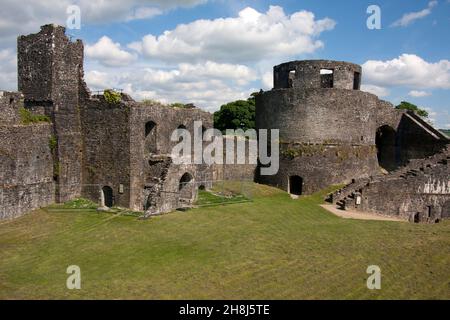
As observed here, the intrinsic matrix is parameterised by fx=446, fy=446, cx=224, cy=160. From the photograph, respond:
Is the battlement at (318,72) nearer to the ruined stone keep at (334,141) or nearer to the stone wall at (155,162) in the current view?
the ruined stone keep at (334,141)

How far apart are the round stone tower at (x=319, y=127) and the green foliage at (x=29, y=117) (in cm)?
1641

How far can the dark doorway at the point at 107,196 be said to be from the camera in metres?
24.0

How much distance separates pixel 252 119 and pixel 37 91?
1673 inches

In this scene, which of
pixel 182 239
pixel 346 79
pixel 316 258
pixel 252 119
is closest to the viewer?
pixel 316 258

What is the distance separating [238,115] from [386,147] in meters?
26.4

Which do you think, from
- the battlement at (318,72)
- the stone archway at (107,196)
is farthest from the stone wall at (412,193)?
the stone archway at (107,196)

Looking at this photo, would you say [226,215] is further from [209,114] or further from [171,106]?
[209,114]

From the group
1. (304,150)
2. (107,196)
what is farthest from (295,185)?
(107,196)

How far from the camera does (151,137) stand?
84.2ft

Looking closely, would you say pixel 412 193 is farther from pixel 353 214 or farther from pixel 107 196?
pixel 107 196
